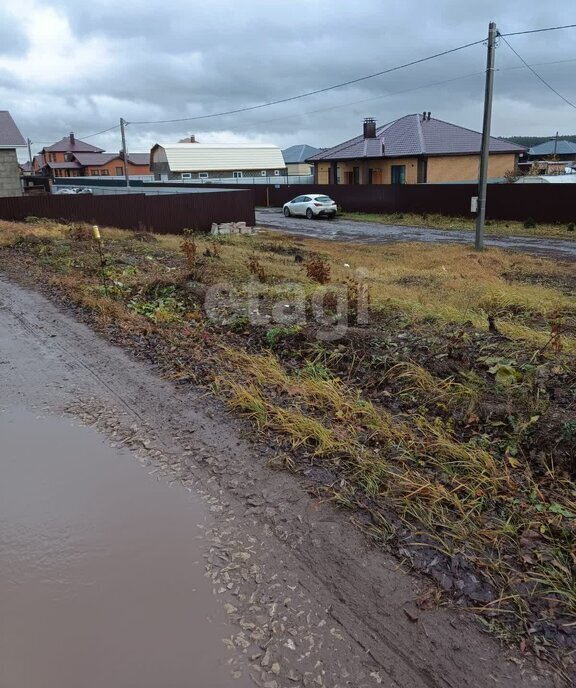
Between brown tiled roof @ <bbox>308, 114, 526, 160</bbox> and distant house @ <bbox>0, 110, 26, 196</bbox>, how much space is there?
68.5 feet

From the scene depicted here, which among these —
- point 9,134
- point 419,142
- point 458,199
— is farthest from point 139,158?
point 458,199

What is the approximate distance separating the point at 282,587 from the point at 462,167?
37.8 meters

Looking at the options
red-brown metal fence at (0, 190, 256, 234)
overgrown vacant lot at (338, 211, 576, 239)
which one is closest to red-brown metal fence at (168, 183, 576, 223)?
overgrown vacant lot at (338, 211, 576, 239)

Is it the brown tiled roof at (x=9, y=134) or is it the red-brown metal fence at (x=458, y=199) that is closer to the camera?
the red-brown metal fence at (x=458, y=199)

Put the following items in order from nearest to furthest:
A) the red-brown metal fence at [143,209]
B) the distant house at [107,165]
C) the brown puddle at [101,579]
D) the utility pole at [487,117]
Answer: the brown puddle at [101,579] → the utility pole at [487,117] → the red-brown metal fence at [143,209] → the distant house at [107,165]

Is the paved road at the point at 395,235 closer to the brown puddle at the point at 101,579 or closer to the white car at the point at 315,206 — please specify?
the white car at the point at 315,206

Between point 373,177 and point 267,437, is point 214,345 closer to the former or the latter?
point 267,437

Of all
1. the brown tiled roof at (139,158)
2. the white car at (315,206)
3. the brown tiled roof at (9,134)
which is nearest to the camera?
the brown tiled roof at (9,134)

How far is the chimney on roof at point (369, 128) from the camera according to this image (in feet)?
134

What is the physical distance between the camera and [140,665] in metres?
2.65

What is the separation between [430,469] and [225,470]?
56.4 inches

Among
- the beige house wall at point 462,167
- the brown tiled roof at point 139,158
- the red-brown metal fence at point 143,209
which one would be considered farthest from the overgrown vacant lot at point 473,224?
the brown tiled roof at point 139,158

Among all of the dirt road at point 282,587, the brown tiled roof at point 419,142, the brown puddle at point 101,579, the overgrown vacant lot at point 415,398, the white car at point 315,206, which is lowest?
the brown puddle at point 101,579

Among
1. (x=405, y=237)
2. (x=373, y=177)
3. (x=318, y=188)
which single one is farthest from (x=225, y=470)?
(x=373, y=177)
